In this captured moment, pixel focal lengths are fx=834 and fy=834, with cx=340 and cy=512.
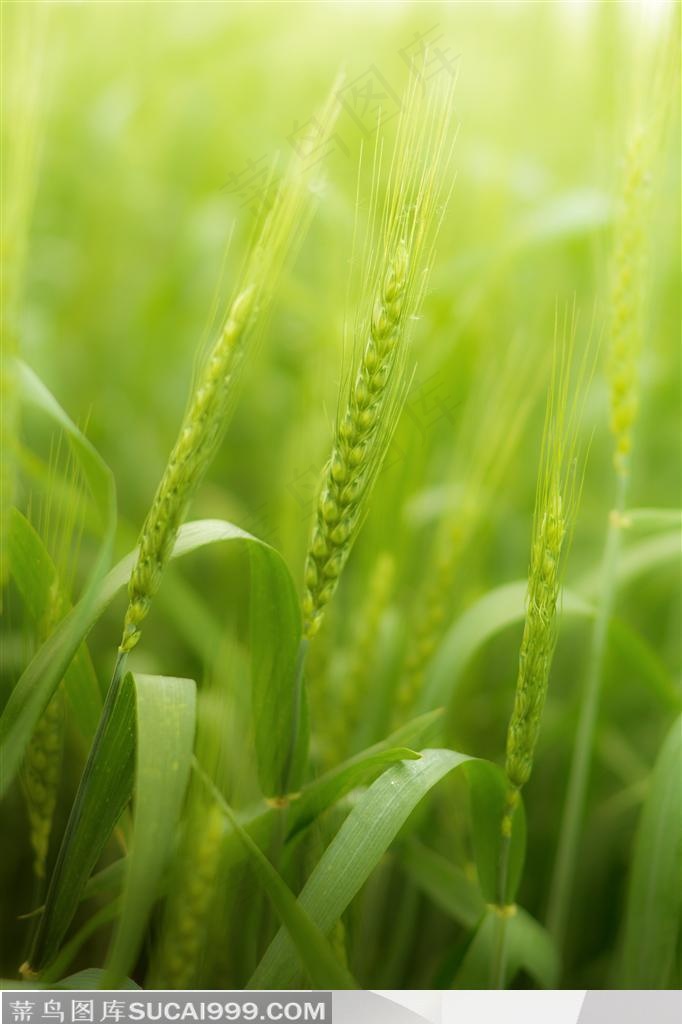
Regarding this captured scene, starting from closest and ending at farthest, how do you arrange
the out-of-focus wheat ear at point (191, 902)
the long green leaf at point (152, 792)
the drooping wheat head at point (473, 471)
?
the long green leaf at point (152, 792) → the out-of-focus wheat ear at point (191, 902) → the drooping wheat head at point (473, 471)

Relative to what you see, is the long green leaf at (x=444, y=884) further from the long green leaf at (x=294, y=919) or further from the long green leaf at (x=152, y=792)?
the long green leaf at (x=152, y=792)

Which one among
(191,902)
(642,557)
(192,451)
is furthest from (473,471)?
(191,902)

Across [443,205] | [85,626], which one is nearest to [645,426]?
[443,205]

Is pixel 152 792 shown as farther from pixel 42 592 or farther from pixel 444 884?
pixel 444 884

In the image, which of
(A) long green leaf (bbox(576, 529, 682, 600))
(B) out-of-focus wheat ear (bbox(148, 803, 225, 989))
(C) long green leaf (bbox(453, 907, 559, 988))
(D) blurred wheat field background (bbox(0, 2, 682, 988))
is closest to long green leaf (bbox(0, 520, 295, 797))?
(D) blurred wheat field background (bbox(0, 2, 682, 988))

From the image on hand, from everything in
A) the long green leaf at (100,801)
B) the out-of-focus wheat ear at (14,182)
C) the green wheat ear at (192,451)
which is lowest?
the long green leaf at (100,801)

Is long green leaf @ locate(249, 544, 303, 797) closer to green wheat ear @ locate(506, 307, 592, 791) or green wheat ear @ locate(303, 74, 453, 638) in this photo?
green wheat ear @ locate(303, 74, 453, 638)

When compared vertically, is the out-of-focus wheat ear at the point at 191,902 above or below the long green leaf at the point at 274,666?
below

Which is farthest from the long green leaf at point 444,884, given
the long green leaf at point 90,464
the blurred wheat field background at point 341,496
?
the long green leaf at point 90,464
